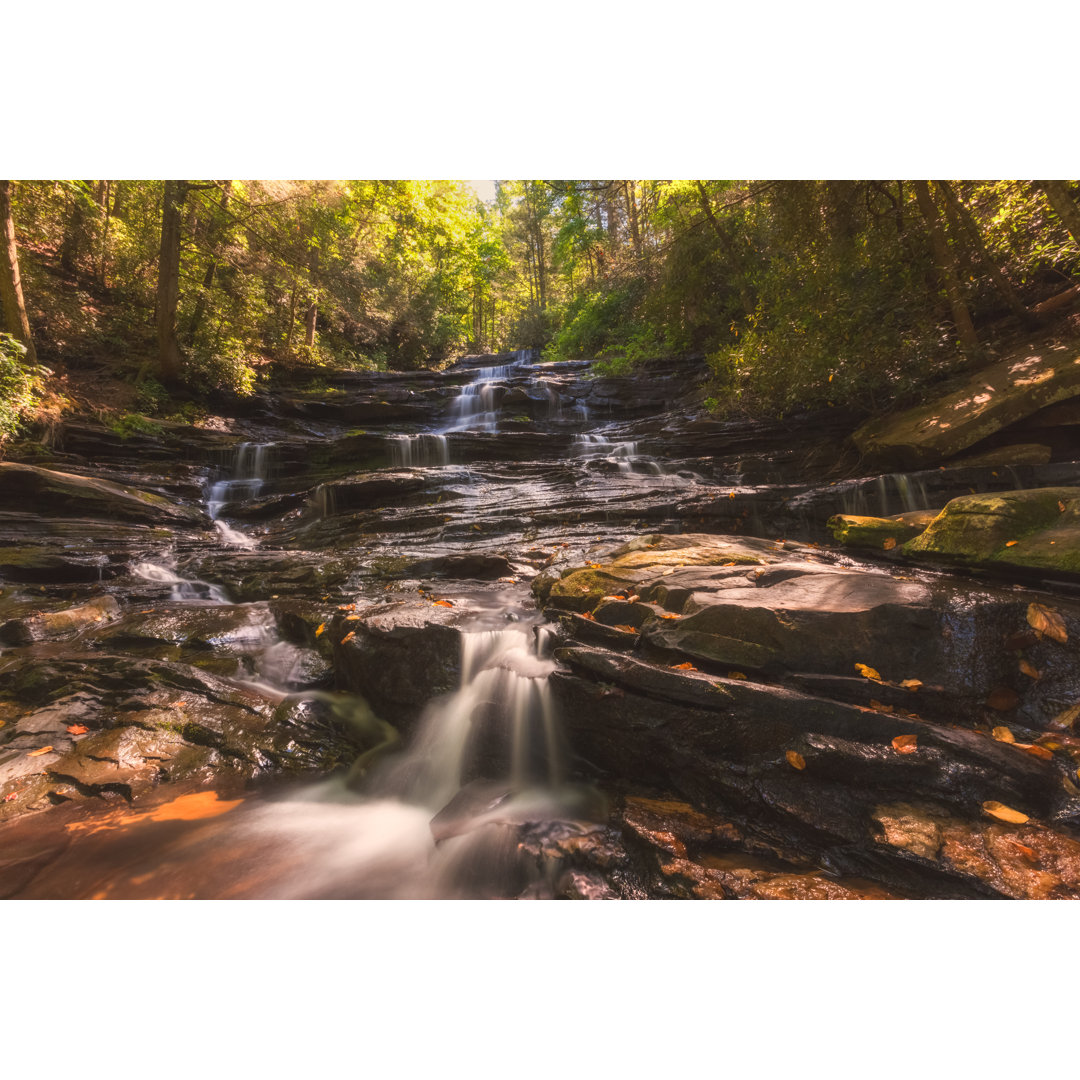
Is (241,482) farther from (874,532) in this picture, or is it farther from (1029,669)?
(1029,669)

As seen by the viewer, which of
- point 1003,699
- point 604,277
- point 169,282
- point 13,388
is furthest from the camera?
point 604,277

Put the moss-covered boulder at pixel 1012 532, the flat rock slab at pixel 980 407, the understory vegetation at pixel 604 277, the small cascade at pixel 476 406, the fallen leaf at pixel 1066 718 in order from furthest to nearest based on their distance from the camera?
the small cascade at pixel 476 406, the understory vegetation at pixel 604 277, the flat rock slab at pixel 980 407, the moss-covered boulder at pixel 1012 532, the fallen leaf at pixel 1066 718

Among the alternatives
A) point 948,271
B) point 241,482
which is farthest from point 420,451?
point 948,271

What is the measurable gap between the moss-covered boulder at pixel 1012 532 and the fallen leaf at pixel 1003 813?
1921 millimetres

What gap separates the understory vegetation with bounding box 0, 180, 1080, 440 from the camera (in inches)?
257

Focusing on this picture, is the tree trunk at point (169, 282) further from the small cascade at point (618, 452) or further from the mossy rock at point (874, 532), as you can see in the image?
the mossy rock at point (874, 532)

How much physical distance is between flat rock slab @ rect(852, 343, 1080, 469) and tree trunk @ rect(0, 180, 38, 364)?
44.5 feet

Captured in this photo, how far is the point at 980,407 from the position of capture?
Result: 5727 millimetres

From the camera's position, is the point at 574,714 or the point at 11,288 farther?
the point at 11,288

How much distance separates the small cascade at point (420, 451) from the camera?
35.0 ft

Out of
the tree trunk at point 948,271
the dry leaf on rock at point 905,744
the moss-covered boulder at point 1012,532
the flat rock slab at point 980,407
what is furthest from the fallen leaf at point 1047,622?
the tree trunk at point 948,271

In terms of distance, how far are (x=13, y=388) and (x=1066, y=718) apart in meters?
11.7

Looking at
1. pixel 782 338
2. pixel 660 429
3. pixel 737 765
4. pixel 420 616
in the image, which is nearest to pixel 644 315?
pixel 660 429

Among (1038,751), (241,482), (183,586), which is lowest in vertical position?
(1038,751)
